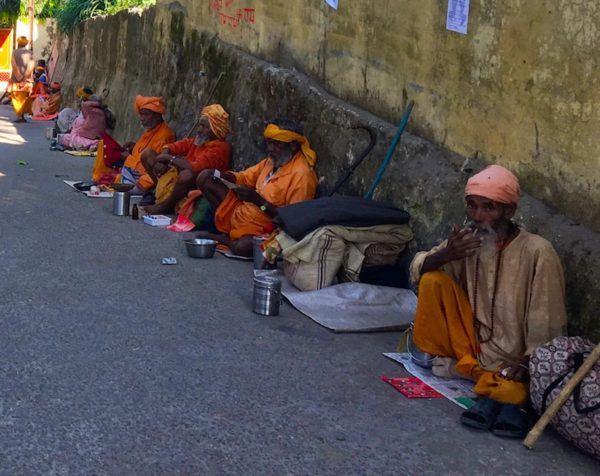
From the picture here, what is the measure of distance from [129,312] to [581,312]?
8.73 feet

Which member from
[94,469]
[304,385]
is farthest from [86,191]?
[94,469]

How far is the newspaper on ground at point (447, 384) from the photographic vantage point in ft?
15.9

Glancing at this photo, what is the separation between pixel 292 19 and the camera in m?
9.61

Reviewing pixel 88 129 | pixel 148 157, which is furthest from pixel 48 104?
pixel 148 157

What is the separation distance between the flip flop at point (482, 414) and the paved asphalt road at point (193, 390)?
0.17ft

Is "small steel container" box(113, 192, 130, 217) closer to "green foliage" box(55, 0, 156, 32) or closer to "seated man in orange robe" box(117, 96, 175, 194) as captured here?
"seated man in orange robe" box(117, 96, 175, 194)

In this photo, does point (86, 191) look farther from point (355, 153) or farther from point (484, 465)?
point (484, 465)

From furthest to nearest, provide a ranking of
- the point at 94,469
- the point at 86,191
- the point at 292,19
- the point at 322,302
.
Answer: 1. the point at 86,191
2. the point at 292,19
3. the point at 322,302
4. the point at 94,469

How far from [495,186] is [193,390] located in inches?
71.0

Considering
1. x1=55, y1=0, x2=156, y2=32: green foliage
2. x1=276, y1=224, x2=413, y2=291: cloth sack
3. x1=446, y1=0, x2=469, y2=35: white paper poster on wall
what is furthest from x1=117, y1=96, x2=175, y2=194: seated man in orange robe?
x1=55, y1=0, x2=156, y2=32: green foliage

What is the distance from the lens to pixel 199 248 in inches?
302

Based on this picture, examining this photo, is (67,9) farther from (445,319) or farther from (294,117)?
(445,319)

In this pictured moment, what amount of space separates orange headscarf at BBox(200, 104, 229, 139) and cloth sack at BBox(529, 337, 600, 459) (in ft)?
18.1

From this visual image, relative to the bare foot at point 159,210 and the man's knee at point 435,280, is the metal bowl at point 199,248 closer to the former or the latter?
the bare foot at point 159,210
